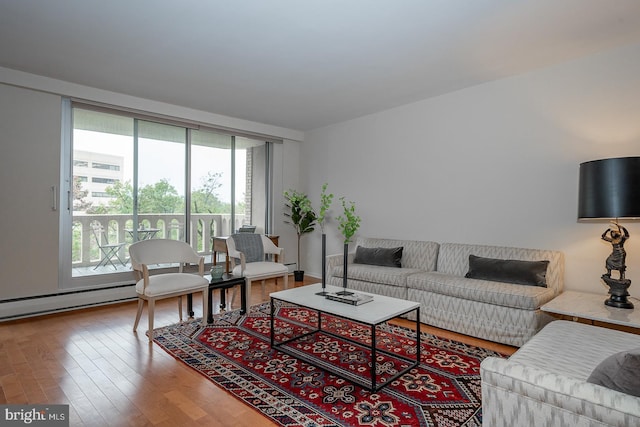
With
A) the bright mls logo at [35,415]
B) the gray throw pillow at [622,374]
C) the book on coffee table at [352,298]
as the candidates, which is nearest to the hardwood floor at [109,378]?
the bright mls logo at [35,415]

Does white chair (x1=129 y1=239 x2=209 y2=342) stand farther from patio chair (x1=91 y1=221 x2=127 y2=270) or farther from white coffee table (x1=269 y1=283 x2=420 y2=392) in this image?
patio chair (x1=91 y1=221 x2=127 y2=270)

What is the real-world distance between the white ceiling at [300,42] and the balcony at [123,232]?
1.67 meters

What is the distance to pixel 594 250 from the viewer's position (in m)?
3.19

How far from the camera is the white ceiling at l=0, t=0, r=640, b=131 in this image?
2420 mm

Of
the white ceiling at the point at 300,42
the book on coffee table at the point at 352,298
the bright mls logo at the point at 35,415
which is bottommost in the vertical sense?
the bright mls logo at the point at 35,415

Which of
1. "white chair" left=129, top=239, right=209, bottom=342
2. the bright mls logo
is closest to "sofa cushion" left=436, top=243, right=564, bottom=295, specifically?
"white chair" left=129, top=239, right=209, bottom=342

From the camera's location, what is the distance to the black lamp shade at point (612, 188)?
2.45m

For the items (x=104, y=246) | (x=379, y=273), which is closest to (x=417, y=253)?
(x=379, y=273)

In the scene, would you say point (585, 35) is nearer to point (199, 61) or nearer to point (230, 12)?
point (230, 12)

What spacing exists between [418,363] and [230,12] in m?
2.98

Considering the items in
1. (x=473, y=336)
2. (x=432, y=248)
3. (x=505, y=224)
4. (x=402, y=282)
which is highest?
(x=505, y=224)

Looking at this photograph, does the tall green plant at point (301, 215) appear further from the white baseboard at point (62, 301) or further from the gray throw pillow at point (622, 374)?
the gray throw pillow at point (622, 374)

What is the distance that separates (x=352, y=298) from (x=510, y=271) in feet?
5.61

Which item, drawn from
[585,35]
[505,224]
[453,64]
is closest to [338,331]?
[505,224]
